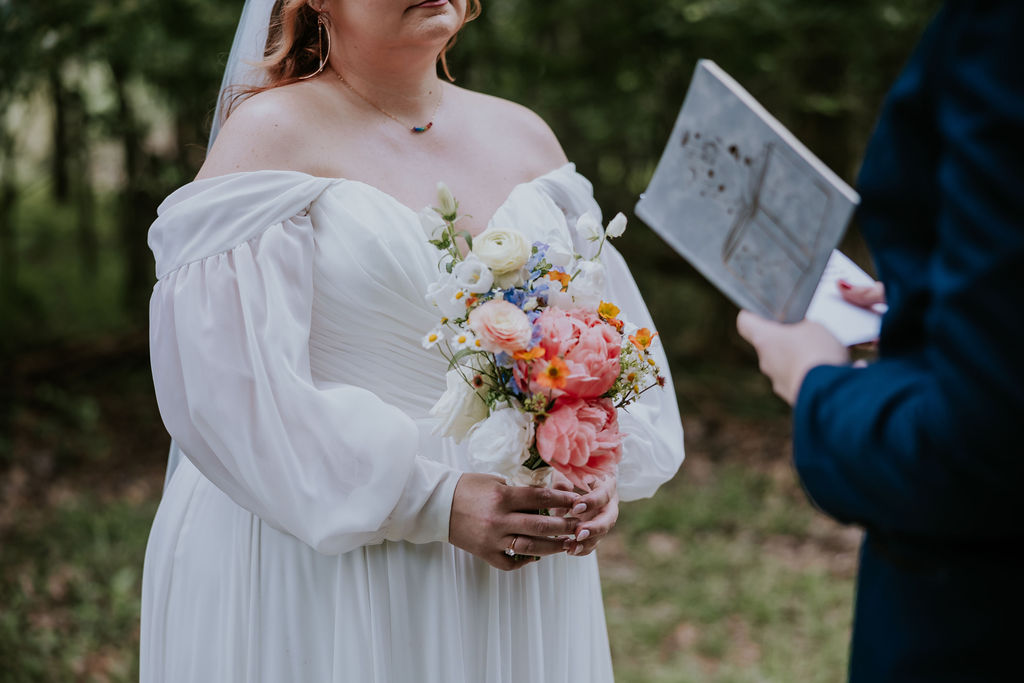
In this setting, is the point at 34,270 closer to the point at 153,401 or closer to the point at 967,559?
the point at 153,401

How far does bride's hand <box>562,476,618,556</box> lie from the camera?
1.89 meters

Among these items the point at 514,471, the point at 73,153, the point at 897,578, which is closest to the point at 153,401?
the point at 73,153

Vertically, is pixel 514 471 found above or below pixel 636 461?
above

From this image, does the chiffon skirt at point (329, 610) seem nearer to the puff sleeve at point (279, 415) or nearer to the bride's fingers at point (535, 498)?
the puff sleeve at point (279, 415)

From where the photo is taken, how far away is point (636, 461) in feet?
7.36

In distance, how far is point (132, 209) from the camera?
26.9 feet

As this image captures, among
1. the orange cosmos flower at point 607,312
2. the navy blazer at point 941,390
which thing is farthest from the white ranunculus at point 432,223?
the navy blazer at point 941,390

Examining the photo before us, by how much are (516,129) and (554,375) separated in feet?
3.00

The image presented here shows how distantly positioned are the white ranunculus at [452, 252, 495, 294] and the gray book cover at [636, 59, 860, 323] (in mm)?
336

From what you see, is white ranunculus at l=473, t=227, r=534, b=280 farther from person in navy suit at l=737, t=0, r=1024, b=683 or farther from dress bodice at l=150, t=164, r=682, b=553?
person in navy suit at l=737, t=0, r=1024, b=683

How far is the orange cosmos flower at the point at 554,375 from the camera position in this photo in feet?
5.46

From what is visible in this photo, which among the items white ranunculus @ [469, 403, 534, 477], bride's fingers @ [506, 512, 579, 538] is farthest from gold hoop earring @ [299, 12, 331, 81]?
bride's fingers @ [506, 512, 579, 538]

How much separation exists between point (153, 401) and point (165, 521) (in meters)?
5.39

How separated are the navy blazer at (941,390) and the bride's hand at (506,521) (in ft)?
2.14
